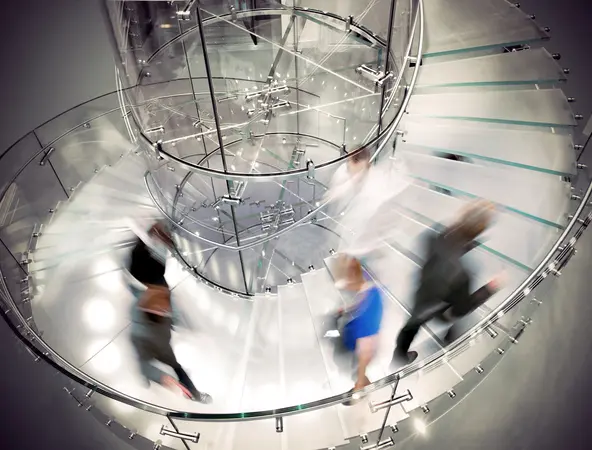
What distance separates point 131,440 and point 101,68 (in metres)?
3.79

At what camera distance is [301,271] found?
429 centimetres

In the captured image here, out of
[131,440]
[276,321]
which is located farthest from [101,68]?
[131,440]

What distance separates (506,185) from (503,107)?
736mm

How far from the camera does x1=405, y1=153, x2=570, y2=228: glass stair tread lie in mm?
3021

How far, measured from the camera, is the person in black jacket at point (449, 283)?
2.71 m

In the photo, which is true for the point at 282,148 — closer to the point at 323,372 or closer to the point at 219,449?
the point at 323,372

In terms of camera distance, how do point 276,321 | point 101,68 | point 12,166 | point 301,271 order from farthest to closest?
point 101,68 < point 301,271 < point 12,166 < point 276,321

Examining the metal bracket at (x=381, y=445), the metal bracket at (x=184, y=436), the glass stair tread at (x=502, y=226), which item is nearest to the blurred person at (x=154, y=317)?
the metal bracket at (x=184, y=436)

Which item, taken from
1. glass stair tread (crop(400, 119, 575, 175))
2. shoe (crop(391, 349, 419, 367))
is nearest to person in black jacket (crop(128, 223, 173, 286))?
shoe (crop(391, 349, 419, 367))

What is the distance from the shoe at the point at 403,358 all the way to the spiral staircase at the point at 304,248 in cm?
4

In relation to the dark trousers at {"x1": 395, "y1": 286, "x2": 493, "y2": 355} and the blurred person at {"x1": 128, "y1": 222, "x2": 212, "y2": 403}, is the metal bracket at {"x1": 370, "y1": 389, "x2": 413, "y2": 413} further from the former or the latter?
the blurred person at {"x1": 128, "y1": 222, "x2": 212, "y2": 403}

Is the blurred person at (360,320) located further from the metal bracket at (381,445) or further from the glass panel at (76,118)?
the glass panel at (76,118)

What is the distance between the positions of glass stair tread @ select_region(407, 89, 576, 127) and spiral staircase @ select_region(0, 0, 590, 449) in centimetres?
1

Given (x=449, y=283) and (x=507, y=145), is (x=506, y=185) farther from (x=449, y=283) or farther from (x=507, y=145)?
(x=449, y=283)
